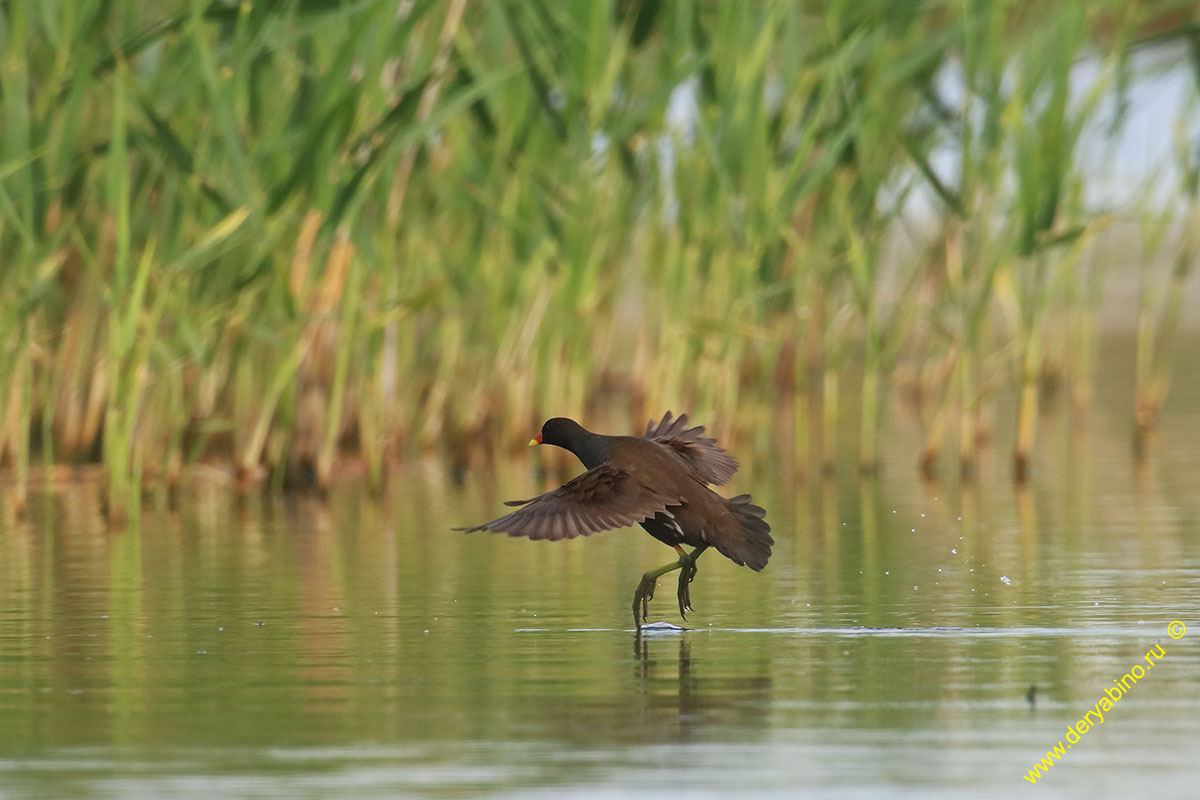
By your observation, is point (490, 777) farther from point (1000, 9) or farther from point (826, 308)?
point (826, 308)

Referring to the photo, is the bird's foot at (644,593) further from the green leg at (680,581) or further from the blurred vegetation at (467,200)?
the blurred vegetation at (467,200)

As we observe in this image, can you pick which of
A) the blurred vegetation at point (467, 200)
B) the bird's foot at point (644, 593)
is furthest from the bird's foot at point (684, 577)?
the blurred vegetation at point (467, 200)

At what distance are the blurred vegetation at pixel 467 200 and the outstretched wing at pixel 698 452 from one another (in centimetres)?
221

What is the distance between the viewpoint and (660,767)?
13.6 feet

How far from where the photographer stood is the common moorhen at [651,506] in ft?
18.9

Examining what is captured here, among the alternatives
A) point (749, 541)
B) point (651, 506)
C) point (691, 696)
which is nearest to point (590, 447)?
point (749, 541)

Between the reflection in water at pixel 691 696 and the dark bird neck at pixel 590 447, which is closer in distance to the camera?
the reflection in water at pixel 691 696

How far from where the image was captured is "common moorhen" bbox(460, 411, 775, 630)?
577 centimetres

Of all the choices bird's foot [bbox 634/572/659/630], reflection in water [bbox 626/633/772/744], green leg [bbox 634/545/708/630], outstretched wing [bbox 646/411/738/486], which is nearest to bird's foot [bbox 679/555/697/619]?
green leg [bbox 634/545/708/630]

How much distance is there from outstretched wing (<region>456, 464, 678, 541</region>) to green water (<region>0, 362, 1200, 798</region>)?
324 mm

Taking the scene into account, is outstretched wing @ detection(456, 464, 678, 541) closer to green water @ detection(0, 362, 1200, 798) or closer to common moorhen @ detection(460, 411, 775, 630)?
common moorhen @ detection(460, 411, 775, 630)

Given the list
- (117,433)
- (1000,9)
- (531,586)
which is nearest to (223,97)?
(117,433)

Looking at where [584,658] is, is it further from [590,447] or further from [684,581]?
[590,447]

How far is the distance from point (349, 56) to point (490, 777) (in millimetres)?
5224
